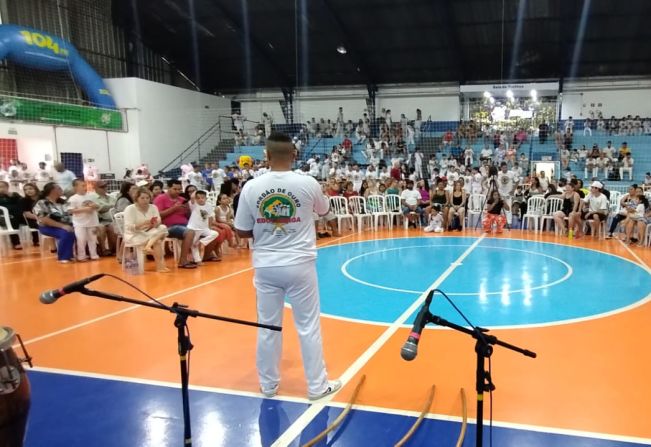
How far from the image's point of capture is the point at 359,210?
1239 cm

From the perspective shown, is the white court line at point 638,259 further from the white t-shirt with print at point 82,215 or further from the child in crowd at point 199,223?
the white t-shirt with print at point 82,215

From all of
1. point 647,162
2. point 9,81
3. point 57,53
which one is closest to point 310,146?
point 57,53

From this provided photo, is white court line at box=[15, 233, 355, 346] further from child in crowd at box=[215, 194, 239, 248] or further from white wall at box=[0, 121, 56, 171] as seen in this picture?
white wall at box=[0, 121, 56, 171]

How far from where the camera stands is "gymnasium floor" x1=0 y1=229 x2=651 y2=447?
2.88 metres

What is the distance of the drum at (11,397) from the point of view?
1.81m

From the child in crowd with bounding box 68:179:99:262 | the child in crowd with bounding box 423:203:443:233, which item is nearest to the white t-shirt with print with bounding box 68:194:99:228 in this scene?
the child in crowd with bounding box 68:179:99:262

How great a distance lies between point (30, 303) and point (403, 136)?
18344 millimetres

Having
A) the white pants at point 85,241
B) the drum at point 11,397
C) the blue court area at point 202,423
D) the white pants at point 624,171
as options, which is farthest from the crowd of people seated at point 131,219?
the white pants at point 624,171

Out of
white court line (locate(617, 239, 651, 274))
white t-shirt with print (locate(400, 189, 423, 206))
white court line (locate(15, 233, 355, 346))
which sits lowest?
white court line (locate(617, 239, 651, 274))

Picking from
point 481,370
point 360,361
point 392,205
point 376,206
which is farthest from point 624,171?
point 481,370

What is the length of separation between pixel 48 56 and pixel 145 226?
45.0 ft

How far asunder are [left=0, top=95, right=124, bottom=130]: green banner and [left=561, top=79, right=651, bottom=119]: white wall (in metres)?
19.6

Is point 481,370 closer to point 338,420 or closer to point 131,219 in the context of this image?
point 338,420

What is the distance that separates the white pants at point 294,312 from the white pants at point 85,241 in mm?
6219
